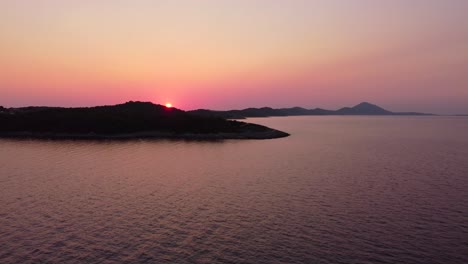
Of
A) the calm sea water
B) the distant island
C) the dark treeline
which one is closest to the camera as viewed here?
the calm sea water

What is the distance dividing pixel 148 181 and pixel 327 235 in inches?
1475

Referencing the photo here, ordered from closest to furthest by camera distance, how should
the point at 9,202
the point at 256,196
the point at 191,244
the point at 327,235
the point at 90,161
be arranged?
1. the point at 191,244
2. the point at 327,235
3. the point at 9,202
4. the point at 256,196
5. the point at 90,161

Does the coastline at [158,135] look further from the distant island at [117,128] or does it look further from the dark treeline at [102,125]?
the dark treeline at [102,125]

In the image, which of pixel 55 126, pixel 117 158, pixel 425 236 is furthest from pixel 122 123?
pixel 425 236

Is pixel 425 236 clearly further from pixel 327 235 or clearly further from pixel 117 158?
pixel 117 158

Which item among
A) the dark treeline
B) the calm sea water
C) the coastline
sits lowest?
the calm sea water

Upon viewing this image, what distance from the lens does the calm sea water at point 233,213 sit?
31.5 m

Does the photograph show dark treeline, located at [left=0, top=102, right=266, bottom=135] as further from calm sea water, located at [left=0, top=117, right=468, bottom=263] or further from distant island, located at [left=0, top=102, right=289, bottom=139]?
calm sea water, located at [left=0, top=117, right=468, bottom=263]

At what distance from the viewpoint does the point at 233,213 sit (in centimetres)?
4338

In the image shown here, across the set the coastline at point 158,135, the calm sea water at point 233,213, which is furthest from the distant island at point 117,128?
the calm sea water at point 233,213

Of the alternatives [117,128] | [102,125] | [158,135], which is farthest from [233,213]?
[102,125]

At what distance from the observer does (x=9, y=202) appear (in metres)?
47.1

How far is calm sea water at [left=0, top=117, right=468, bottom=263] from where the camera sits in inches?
1242

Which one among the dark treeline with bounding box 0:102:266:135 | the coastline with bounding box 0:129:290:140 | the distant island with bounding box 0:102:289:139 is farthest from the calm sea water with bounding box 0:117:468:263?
the dark treeline with bounding box 0:102:266:135
